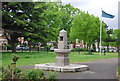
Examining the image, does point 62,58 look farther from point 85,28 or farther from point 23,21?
point 85,28

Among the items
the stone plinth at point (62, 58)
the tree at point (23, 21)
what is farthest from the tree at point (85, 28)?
the stone plinth at point (62, 58)

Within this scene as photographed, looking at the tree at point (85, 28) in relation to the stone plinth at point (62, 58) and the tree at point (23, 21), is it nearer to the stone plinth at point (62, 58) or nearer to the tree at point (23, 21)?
the tree at point (23, 21)

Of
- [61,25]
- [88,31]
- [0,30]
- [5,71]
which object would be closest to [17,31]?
[0,30]

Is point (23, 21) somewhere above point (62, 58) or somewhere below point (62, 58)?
above

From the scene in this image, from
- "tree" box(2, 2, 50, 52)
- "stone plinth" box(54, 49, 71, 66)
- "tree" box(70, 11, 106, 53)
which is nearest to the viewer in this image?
"stone plinth" box(54, 49, 71, 66)

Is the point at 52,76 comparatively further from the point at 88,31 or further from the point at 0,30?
the point at 88,31

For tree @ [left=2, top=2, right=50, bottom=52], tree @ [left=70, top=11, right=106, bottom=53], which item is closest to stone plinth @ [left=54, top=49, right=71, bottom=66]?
tree @ [left=2, top=2, right=50, bottom=52]

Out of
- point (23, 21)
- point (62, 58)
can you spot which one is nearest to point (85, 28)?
point (23, 21)

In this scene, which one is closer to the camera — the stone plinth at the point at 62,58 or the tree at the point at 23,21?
the stone plinth at the point at 62,58

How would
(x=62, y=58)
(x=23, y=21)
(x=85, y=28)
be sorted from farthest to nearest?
(x=85, y=28) → (x=23, y=21) → (x=62, y=58)

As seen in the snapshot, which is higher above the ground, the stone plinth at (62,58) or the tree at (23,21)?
the tree at (23,21)

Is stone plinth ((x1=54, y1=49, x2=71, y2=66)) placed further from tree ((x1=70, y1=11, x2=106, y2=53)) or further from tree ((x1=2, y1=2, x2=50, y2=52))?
tree ((x1=70, y1=11, x2=106, y2=53))

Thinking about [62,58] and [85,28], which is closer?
[62,58]

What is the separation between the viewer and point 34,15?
30609 millimetres
